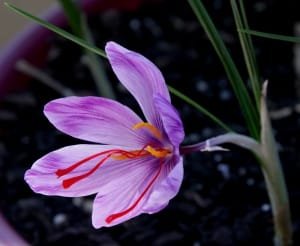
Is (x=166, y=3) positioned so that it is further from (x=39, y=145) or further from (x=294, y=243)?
(x=294, y=243)

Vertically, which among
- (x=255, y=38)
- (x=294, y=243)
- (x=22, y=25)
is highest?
(x=22, y=25)

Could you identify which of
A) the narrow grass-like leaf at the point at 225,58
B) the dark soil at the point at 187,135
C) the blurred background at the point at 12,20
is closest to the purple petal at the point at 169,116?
the narrow grass-like leaf at the point at 225,58

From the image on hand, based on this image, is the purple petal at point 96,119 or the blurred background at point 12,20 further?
the blurred background at point 12,20

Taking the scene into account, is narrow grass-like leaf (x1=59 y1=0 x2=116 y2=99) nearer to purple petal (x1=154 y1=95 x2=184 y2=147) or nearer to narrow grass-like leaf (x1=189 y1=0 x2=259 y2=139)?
narrow grass-like leaf (x1=189 y1=0 x2=259 y2=139)

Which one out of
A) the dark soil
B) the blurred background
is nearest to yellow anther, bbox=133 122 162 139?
the dark soil

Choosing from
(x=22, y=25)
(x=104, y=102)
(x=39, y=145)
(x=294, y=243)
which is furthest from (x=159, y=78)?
(x=22, y=25)

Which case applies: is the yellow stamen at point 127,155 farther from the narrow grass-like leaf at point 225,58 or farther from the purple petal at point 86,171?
the narrow grass-like leaf at point 225,58

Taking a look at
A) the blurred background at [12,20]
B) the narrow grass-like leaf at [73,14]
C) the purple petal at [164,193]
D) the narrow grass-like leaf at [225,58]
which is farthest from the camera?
the blurred background at [12,20]
